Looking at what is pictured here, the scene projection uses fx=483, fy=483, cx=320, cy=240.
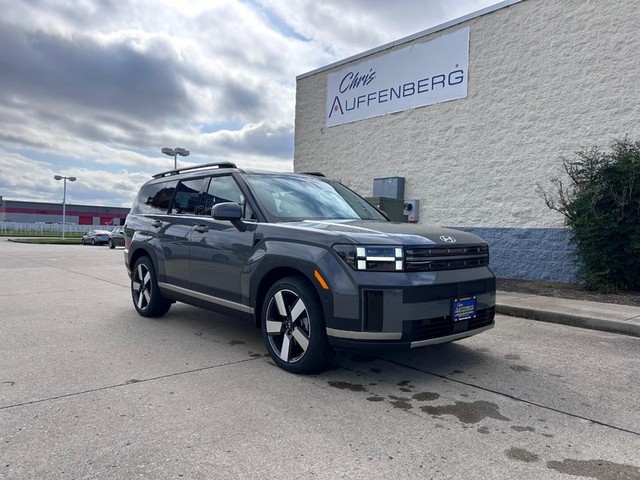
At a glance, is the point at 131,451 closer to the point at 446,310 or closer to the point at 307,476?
the point at 307,476

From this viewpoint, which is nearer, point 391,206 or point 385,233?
point 385,233

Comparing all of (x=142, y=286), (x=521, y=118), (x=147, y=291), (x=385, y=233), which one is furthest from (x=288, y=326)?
(x=521, y=118)

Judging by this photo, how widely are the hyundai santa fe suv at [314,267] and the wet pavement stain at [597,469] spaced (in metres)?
1.32

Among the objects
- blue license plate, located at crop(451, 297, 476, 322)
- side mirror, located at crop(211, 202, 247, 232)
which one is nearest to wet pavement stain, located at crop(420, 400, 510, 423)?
blue license plate, located at crop(451, 297, 476, 322)

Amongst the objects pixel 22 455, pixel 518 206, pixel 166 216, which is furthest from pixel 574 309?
pixel 22 455

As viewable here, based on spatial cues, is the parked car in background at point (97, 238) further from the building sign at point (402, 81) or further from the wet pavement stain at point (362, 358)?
the wet pavement stain at point (362, 358)

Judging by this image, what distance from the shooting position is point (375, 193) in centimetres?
1391

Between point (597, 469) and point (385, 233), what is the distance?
2.11 meters

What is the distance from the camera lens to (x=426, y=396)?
3740 millimetres

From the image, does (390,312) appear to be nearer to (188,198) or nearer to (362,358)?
(362,358)

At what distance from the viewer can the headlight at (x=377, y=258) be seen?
12.4 ft

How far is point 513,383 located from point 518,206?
770 centimetres

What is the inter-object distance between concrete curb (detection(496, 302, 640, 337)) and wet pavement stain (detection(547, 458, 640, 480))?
13.3 feet

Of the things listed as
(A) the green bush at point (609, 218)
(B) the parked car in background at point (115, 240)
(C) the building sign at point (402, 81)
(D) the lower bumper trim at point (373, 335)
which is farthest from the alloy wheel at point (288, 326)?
(B) the parked car in background at point (115, 240)
